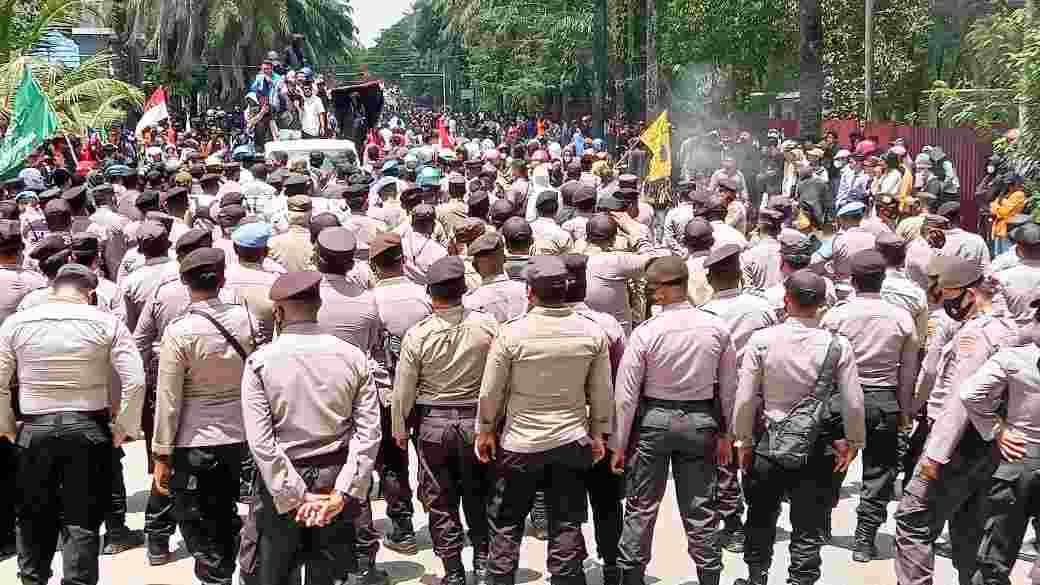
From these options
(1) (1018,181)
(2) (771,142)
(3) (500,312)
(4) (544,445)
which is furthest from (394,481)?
(2) (771,142)

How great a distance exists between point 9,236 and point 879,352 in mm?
5139

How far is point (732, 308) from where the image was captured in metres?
7.21

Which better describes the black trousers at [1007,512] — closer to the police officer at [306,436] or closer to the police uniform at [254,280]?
the police officer at [306,436]

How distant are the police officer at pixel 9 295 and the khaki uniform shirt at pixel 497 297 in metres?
2.62

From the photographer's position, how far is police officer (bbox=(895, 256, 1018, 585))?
597 cm

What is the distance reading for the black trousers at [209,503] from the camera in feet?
20.6

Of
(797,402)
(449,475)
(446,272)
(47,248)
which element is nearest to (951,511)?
(797,402)

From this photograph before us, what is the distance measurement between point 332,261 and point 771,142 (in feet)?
48.1

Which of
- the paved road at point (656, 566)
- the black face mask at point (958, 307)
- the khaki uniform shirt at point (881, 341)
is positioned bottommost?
the paved road at point (656, 566)

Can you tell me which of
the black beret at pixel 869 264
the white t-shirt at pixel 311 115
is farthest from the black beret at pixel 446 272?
the white t-shirt at pixel 311 115

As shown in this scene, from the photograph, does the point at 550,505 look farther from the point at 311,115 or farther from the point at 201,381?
the point at 311,115

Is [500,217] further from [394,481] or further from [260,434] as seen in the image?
[260,434]

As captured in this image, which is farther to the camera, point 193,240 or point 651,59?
point 651,59

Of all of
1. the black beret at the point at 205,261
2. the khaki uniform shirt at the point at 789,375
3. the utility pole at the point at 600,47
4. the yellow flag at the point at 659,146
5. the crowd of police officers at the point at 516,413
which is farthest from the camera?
the utility pole at the point at 600,47
